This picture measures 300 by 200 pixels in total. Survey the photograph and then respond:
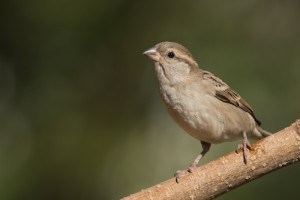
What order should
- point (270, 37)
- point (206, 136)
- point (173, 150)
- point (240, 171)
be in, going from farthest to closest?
point (270, 37)
point (173, 150)
point (206, 136)
point (240, 171)

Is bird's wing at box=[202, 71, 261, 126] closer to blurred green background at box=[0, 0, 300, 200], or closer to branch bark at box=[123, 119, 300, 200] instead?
blurred green background at box=[0, 0, 300, 200]

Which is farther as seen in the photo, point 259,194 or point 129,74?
point 129,74

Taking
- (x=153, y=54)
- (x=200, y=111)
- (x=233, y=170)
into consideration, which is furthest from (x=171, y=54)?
(x=233, y=170)

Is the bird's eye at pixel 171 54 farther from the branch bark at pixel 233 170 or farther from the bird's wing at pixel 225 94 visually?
the branch bark at pixel 233 170

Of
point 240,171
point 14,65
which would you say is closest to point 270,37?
point 240,171

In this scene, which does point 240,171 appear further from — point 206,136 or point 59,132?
point 59,132

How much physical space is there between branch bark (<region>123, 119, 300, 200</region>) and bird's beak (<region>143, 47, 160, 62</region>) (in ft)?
3.93

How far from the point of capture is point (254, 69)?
3885 millimetres

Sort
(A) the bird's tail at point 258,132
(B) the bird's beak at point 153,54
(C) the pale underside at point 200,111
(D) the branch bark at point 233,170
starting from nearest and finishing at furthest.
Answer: (D) the branch bark at point 233,170, (C) the pale underside at point 200,111, (B) the bird's beak at point 153,54, (A) the bird's tail at point 258,132

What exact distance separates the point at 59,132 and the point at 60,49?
0.85 meters

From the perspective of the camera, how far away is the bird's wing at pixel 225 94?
4.01 metres

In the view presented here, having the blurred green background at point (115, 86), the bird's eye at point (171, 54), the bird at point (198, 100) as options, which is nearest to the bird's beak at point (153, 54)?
the bird at point (198, 100)

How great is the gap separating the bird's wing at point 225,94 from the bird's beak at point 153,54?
0.49m

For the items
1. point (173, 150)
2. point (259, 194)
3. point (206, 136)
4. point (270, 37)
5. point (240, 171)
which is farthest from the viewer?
point (270, 37)
